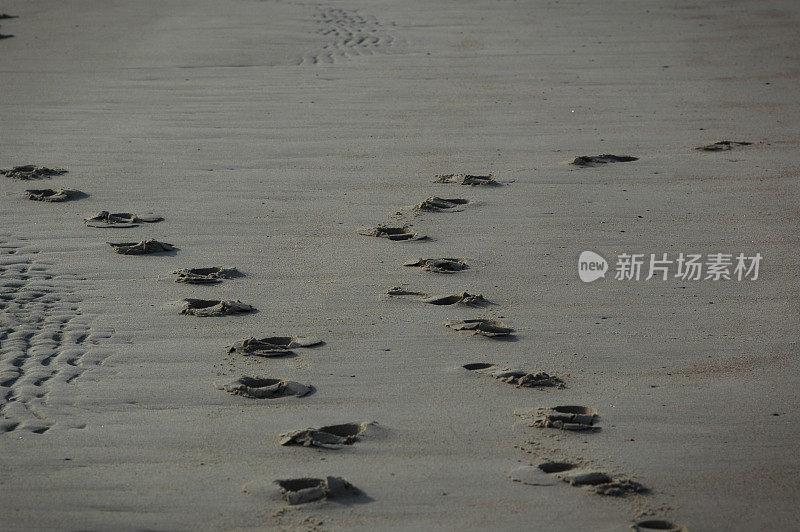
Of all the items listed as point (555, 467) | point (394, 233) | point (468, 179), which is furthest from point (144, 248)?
point (555, 467)

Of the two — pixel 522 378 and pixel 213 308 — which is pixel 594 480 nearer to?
pixel 522 378

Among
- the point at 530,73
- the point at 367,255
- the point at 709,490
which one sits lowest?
the point at 709,490

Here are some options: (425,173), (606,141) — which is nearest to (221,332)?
(425,173)

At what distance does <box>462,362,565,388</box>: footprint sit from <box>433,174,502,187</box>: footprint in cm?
214

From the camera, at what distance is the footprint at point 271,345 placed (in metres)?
→ 3.35

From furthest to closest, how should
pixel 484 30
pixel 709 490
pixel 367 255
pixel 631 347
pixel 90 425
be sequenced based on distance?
pixel 484 30, pixel 367 255, pixel 631 347, pixel 90 425, pixel 709 490

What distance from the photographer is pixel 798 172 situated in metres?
5.34

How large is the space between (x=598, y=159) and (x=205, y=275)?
2.64 m

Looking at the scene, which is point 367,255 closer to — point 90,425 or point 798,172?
point 90,425

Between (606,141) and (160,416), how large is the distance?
3914mm

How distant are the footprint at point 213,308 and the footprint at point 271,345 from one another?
276mm

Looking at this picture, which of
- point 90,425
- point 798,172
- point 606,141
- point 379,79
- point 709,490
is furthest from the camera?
point 379,79

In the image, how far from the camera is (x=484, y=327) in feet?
11.6

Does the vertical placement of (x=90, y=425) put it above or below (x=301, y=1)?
below
